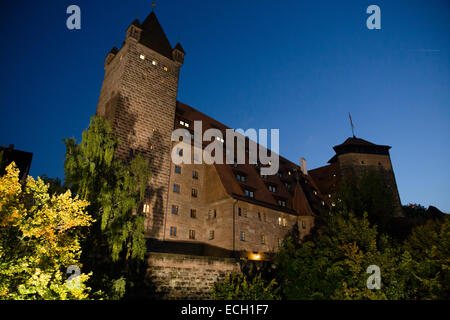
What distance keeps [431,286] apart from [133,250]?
16.0 metres

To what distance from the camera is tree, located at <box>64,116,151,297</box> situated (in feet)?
53.5

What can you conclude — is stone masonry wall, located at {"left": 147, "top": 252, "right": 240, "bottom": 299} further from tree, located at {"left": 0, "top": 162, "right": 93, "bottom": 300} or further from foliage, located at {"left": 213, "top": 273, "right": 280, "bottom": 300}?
tree, located at {"left": 0, "top": 162, "right": 93, "bottom": 300}

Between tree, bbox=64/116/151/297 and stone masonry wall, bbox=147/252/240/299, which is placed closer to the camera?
tree, bbox=64/116/151/297

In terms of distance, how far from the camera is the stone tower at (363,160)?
49.1 meters

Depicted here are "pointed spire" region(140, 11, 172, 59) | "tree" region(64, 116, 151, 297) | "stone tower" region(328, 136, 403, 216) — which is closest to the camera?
"tree" region(64, 116, 151, 297)

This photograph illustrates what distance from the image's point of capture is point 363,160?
1969 inches

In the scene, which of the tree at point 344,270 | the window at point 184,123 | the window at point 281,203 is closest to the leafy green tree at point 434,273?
the tree at point 344,270

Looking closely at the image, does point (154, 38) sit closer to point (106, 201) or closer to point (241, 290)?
point (106, 201)

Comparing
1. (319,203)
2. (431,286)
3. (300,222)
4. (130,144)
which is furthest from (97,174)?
(319,203)

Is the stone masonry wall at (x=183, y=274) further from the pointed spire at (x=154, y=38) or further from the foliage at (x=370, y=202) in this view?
the pointed spire at (x=154, y=38)

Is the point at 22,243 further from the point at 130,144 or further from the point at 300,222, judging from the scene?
the point at 300,222

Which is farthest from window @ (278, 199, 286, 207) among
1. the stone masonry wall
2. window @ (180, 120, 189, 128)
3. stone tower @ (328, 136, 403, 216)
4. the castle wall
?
stone tower @ (328, 136, 403, 216)

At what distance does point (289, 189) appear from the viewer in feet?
136

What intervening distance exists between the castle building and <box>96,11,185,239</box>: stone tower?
0.30 ft
